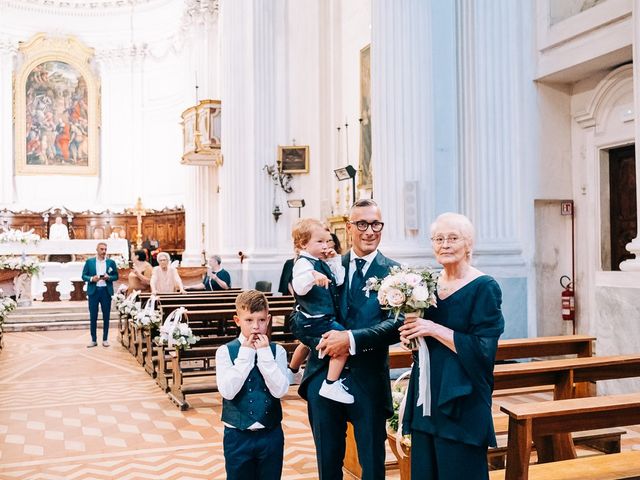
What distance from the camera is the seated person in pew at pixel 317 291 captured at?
9.98 feet

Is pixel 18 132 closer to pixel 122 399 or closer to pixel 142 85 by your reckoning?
pixel 142 85

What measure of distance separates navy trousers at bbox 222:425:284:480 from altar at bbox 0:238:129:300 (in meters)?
15.9

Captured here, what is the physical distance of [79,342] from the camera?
1213 cm

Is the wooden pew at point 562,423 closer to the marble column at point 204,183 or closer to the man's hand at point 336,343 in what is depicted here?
the man's hand at point 336,343

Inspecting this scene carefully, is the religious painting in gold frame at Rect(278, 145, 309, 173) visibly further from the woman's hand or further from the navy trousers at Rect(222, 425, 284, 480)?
the woman's hand

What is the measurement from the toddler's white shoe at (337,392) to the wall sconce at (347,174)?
395 inches

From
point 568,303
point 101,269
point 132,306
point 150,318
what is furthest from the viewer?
point 101,269

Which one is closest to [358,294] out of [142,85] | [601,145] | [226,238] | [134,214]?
[601,145]

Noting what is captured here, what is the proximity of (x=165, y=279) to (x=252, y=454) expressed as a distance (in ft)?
26.6

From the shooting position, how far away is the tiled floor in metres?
4.87

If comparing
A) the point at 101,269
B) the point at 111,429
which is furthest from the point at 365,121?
the point at 111,429

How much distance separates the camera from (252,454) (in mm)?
3148

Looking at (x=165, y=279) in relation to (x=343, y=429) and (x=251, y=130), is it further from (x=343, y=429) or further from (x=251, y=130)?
(x=343, y=429)

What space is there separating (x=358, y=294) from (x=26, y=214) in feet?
75.4
